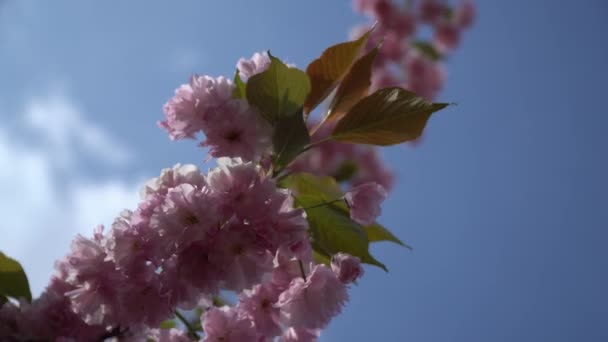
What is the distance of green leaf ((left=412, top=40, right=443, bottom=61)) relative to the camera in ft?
16.6

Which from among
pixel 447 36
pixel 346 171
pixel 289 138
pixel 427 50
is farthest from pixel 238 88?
pixel 447 36

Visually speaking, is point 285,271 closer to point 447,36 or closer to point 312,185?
point 312,185

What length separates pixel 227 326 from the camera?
111 cm

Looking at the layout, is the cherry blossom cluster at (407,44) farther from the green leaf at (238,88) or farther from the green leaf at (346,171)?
the green leaf at (238,88)

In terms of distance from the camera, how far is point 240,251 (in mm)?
925

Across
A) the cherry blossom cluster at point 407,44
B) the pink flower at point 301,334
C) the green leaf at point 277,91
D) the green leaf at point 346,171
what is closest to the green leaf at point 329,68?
the green leaf at point 277,91

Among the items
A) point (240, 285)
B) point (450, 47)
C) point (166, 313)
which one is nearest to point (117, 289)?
point (166, 313)

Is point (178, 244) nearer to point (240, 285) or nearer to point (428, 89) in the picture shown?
point (240, 285)

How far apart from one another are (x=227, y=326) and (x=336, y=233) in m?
0.31

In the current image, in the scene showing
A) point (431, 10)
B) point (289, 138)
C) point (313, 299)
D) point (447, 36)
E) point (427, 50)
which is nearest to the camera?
point (313, 299)

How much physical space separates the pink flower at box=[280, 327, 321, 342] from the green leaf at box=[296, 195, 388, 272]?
0.59 ft

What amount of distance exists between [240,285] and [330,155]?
3.26 m

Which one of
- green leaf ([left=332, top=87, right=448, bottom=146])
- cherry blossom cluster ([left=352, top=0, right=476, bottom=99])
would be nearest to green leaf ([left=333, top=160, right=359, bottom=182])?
cherry blossom cluster ([left=352, top=0, right=476, bottom=99])

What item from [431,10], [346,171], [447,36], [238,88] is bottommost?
[238,88]
